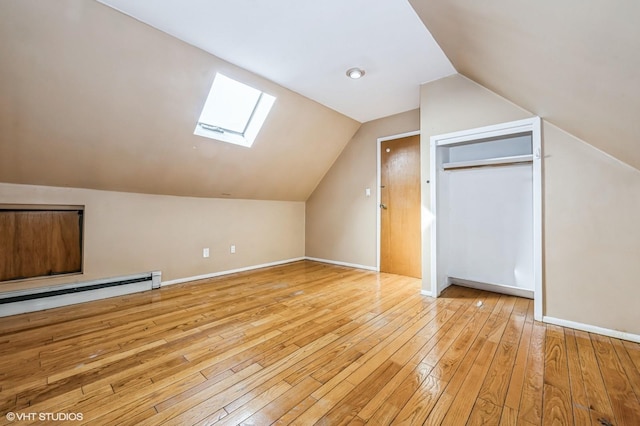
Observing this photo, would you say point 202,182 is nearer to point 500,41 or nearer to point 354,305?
point 354,305

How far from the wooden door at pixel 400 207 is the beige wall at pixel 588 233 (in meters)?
1.38

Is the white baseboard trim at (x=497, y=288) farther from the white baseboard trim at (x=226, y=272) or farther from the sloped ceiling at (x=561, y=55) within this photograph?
the white baseboard trim at (x=226, y=272)

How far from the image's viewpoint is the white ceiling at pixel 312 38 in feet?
5.95

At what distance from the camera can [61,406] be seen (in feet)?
4.06

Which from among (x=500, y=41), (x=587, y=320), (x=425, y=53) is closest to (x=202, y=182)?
(x=425, y=53)

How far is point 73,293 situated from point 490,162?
4240 mm

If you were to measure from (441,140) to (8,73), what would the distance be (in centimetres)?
341

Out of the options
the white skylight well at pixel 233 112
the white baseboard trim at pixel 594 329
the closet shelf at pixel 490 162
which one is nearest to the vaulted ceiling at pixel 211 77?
the white skylight well at pixel 233 112

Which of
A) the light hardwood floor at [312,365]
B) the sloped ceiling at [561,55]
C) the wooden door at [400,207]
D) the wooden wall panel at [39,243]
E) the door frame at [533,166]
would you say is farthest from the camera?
the wooden door at [400,207]

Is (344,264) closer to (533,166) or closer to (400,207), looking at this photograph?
(400,207)

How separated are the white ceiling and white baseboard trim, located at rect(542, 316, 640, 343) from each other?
2.32 meters

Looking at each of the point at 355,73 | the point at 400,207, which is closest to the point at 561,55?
the point at 355,73

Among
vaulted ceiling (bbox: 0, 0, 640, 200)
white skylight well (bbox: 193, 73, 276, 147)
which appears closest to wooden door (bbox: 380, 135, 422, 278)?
vaulted ceiling (bbox: 0, 0, 640, 200)

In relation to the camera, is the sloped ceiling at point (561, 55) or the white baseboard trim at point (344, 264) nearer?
the sloped ceiling at point (561, 55)
